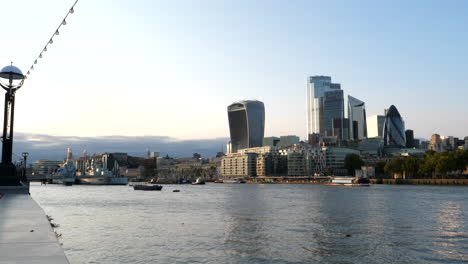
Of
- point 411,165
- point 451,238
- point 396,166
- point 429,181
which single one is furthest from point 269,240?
point 396,166

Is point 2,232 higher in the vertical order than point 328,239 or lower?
higher

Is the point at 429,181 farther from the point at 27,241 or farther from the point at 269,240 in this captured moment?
the point at 27,241

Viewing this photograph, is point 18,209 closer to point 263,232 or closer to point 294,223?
point 263,232

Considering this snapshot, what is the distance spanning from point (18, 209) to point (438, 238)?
1021 inches

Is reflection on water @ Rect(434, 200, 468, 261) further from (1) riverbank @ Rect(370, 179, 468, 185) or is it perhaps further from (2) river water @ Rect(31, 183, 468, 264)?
(1) riverbank @ Rect(370, 179, 468, 185)

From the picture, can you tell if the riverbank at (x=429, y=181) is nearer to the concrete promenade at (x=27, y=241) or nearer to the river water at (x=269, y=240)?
the river water at (x=269, y=240)

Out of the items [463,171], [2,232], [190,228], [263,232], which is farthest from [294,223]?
[463,171]

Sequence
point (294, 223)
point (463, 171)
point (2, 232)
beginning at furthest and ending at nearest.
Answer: point (463, 171) < point (294, 223) < point (2, 232)

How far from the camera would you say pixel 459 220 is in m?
40.1

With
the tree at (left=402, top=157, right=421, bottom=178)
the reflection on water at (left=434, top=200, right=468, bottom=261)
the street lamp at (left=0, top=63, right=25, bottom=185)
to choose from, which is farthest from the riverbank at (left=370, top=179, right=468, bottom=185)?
the street lamp at (left=0, top=63, right=25, bottom=185)

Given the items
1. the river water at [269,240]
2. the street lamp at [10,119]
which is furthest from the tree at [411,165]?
the street lamp at [10,119]

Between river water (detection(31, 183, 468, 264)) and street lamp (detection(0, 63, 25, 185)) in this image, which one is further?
street lamp (detection(0, 63, 25, 185))

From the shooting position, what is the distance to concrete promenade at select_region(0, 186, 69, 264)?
12.0 meters

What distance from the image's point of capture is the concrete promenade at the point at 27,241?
12.0 meters
